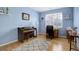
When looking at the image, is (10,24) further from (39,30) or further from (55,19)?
(55,19)

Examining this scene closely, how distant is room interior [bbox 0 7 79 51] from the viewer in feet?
9.84

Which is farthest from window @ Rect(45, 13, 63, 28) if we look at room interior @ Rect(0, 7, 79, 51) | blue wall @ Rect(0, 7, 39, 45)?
blue wall @ Rect(0, 7, 39, 45)

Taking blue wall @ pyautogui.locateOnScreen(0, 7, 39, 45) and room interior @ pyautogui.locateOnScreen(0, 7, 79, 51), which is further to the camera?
blue wall @ pyautogui.locateOnScreen(0, 7, 39, 45)

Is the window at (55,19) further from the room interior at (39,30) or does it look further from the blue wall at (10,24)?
the blue wall at (10,24)

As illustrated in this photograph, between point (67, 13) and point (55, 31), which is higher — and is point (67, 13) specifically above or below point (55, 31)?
above

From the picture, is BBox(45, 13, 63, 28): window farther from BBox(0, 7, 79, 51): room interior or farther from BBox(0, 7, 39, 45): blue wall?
BBox(0, 7, 39, 45): blue wall

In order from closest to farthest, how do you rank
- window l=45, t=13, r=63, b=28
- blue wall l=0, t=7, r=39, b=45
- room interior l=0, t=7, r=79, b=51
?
room interior l=0, t=7, r=79, b=51
blue wall l=0, t=7, r=39, b=45
window l=45, t=13, r=63, b=28

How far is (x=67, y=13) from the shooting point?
204 inches

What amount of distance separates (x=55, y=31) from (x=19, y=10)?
250cm

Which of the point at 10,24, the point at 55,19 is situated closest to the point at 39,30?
→ the point at 55,19
